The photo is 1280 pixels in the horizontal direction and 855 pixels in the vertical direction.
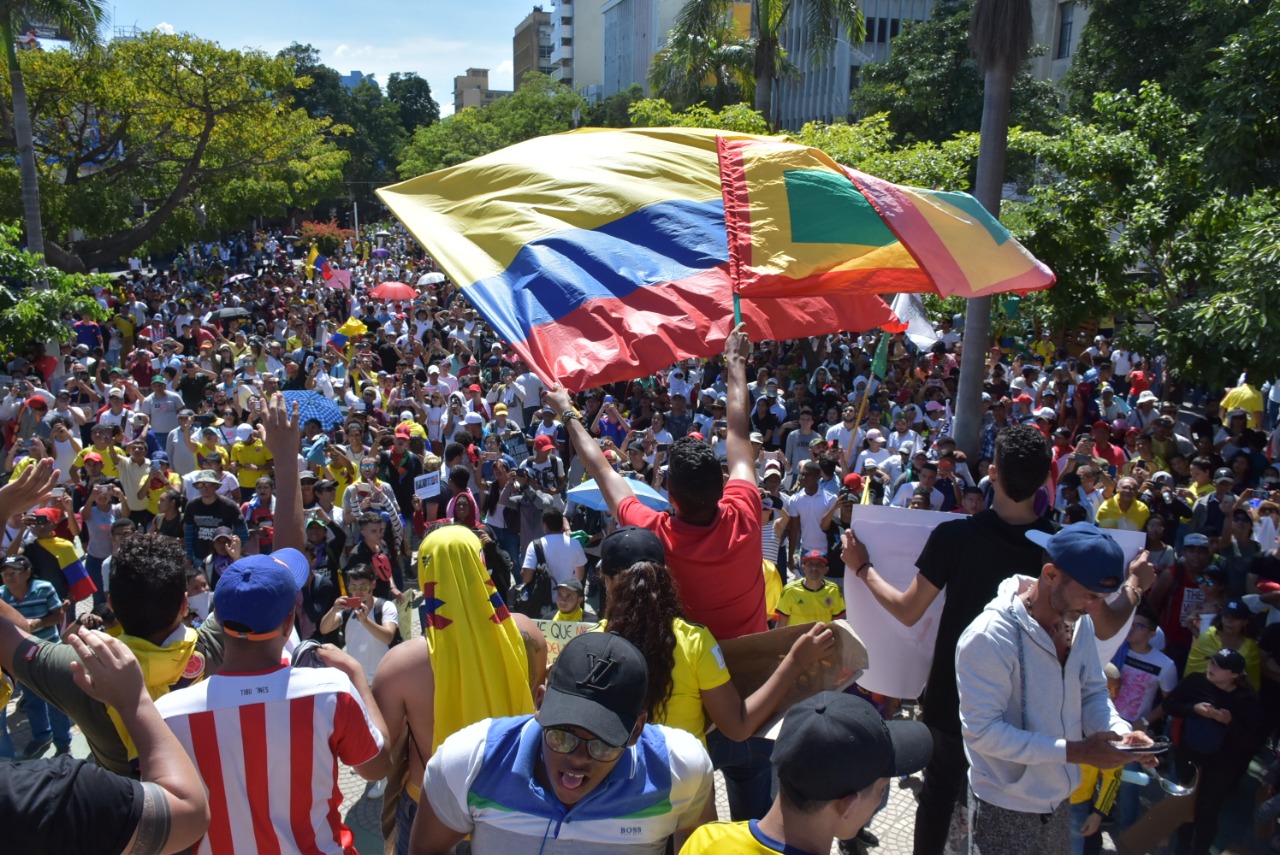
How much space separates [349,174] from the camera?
224ft

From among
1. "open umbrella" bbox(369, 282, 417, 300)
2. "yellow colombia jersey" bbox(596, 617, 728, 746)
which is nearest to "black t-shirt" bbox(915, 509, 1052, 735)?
"yellow colombia jersey" bbox(596, 617, 728, 746)

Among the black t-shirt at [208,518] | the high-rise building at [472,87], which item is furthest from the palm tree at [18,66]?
the high-rise building at [472,87]

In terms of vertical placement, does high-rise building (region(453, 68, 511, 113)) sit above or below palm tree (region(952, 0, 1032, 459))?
above

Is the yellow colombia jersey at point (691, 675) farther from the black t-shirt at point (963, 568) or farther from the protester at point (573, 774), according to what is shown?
the black t-shirt at point (963, 568)

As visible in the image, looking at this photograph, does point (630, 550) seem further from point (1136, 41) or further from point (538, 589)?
point (1136, 41)

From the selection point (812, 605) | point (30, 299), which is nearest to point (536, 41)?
point (30, 299)

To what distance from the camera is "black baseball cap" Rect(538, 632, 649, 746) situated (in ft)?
6.93

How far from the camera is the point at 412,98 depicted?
84.9 metres

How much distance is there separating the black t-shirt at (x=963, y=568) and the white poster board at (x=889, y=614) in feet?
0.46

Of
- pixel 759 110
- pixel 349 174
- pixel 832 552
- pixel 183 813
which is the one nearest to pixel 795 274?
pixel 183 813

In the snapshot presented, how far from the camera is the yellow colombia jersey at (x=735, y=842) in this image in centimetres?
199

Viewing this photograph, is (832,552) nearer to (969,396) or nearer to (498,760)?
(969,396)

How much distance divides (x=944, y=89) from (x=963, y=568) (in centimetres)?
3504

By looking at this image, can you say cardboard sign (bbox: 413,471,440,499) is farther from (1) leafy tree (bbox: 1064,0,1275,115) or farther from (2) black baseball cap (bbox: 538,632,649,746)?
(1) leafy tree (bbox: 1064,0,1275,115)
